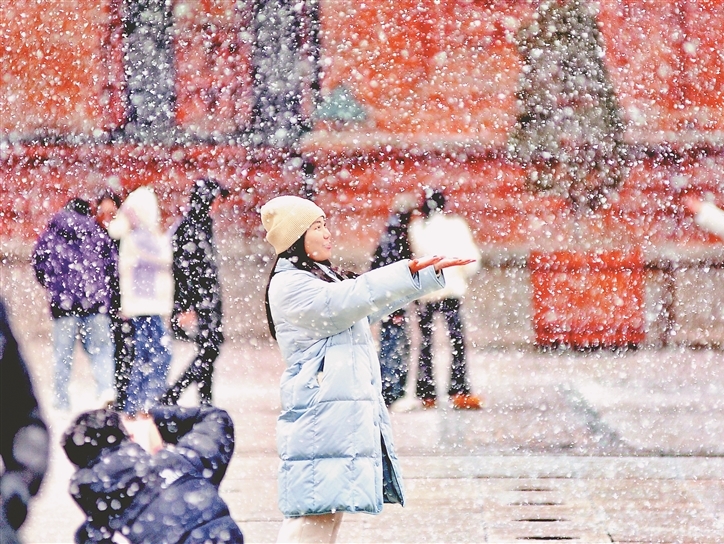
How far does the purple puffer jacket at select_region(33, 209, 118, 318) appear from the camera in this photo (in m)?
6.41

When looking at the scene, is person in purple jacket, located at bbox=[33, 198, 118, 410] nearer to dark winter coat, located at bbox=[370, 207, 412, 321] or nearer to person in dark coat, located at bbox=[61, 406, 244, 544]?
dark winter coat, located at bbox=[370, 207, 412, 321]

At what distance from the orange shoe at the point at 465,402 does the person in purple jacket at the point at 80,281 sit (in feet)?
7.86

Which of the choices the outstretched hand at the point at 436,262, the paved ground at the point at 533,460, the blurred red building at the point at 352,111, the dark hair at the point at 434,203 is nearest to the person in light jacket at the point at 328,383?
the outstretched hand at the point at 436,262

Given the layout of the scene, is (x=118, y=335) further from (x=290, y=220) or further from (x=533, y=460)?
(x=290, y=220)

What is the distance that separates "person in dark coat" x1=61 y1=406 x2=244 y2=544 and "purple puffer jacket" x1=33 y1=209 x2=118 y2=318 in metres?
3.15

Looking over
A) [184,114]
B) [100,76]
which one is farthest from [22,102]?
[184,114]

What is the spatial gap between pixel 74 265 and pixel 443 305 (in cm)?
257

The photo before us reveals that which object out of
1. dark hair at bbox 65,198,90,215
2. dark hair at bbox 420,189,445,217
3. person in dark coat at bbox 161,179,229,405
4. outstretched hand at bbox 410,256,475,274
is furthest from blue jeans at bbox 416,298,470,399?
outstretched hand at bbox 410,256,475,274

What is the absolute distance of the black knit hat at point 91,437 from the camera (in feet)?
10.8

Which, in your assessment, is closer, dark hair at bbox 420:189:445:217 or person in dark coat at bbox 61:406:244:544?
person in dark coat at bbox 61:406:244:544

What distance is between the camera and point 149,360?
20.4 ft

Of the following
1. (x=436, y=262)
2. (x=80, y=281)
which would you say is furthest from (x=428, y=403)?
(x=436, y=262)

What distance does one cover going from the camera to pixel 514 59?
40.0 ft

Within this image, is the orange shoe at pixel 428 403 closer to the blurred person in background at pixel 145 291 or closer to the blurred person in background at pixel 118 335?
the blurred person in background at pixel 145 291
